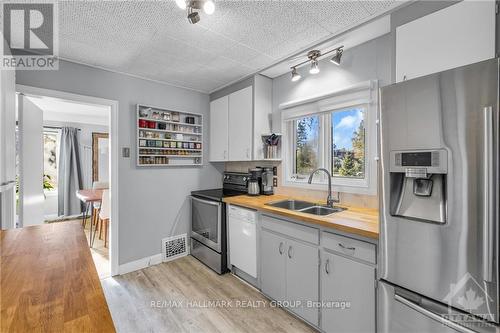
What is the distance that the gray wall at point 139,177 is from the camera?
8.15 feet

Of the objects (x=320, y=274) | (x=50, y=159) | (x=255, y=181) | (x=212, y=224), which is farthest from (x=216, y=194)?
(x=50, y=159)

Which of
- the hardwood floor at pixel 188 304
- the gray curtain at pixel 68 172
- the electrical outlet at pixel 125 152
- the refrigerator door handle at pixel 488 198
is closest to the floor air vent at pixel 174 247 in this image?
the hardwood floor at pixel 188 304

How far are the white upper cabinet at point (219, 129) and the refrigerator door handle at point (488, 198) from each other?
255 centimetres

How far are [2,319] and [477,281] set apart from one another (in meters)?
1.74

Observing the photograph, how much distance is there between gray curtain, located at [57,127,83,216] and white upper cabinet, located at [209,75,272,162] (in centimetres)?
390

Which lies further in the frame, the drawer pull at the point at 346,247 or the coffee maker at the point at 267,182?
the coffee maker at the point at 267,182

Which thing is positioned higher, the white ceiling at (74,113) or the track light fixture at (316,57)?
the white ceiling at (74,113)

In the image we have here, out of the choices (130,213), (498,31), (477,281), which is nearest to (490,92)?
(498,31)

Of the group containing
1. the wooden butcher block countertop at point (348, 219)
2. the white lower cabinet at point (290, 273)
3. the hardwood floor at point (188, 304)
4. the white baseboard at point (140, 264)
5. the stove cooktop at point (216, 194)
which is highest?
the stove cooktop at point (216, 194)

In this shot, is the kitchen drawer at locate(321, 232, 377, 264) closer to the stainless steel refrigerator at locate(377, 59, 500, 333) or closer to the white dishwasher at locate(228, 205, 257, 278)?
the stainless steel refrigerator at locate(377, 59, 500, 333)

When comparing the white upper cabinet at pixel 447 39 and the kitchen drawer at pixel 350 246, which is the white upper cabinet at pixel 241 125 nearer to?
the kitchen drawer at pixel 350 246

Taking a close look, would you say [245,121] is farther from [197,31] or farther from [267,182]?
[197,31]

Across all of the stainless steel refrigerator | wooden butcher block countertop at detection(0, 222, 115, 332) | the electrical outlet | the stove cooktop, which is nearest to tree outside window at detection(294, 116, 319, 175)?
the stove cooktop

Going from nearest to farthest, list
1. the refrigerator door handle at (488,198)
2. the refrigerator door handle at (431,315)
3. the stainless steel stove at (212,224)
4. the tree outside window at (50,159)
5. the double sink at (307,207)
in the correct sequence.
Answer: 1. the refrigerator door handle at (488,198)
2. the refrigerator door handle at (431,315)
3. the double sink at (307,207)
4. the stainless steel stove at (212,224)
5. the tree outside window at (50,159)
